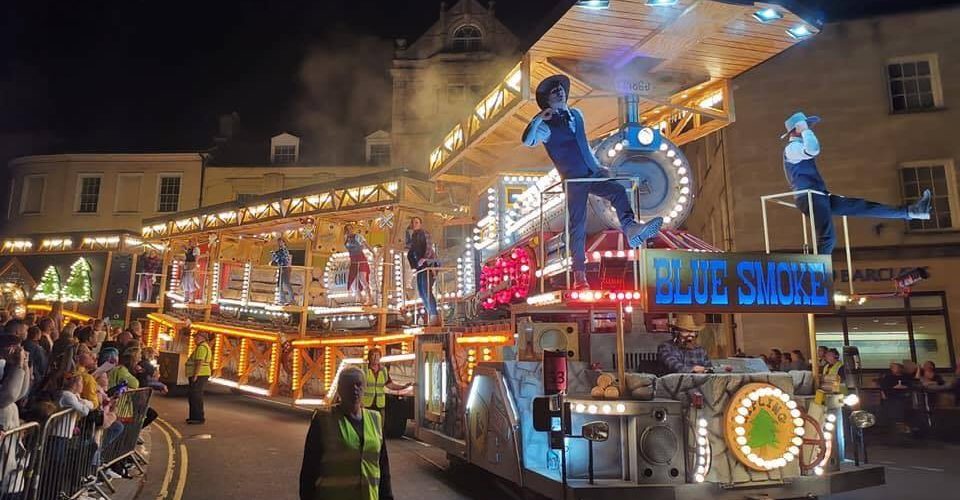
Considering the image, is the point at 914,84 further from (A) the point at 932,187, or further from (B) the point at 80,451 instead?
(B) the point at 80,451

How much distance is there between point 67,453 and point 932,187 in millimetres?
18941

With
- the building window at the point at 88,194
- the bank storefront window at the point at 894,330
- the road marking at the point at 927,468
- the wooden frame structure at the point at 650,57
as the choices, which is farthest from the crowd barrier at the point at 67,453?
the building window at the point at 88,194

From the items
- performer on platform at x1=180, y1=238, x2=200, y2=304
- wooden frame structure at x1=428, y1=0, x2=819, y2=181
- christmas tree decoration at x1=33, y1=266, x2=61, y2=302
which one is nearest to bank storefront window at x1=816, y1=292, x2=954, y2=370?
wooden frame structure at x1=428, y1=0, x2=819, y2=181

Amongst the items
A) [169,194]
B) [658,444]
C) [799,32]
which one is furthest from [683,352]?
[169,194]

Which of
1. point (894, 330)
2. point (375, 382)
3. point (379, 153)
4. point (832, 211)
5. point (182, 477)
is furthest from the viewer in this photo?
point (379, 153)

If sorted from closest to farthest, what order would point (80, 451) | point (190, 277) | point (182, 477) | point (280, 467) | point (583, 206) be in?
point (583, 206), point (80, 451), point (182, 477), point (280, 467), point (190, 277)

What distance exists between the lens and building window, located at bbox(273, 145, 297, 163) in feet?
100

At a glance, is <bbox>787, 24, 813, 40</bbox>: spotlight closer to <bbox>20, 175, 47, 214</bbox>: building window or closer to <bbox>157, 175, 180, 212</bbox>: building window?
<bbox>157, 175, 180, 212</bbox>: building window

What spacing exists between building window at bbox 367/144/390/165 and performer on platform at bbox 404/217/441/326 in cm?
1859

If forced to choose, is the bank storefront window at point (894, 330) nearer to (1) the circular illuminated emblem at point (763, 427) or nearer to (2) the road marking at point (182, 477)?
(1) the circular illuminated emblem at point (763, 427)

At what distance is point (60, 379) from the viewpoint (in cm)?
652

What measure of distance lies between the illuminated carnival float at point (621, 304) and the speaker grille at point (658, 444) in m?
0.01

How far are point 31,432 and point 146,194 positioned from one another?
92.6 ft

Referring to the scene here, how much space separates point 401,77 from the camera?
30203mm
